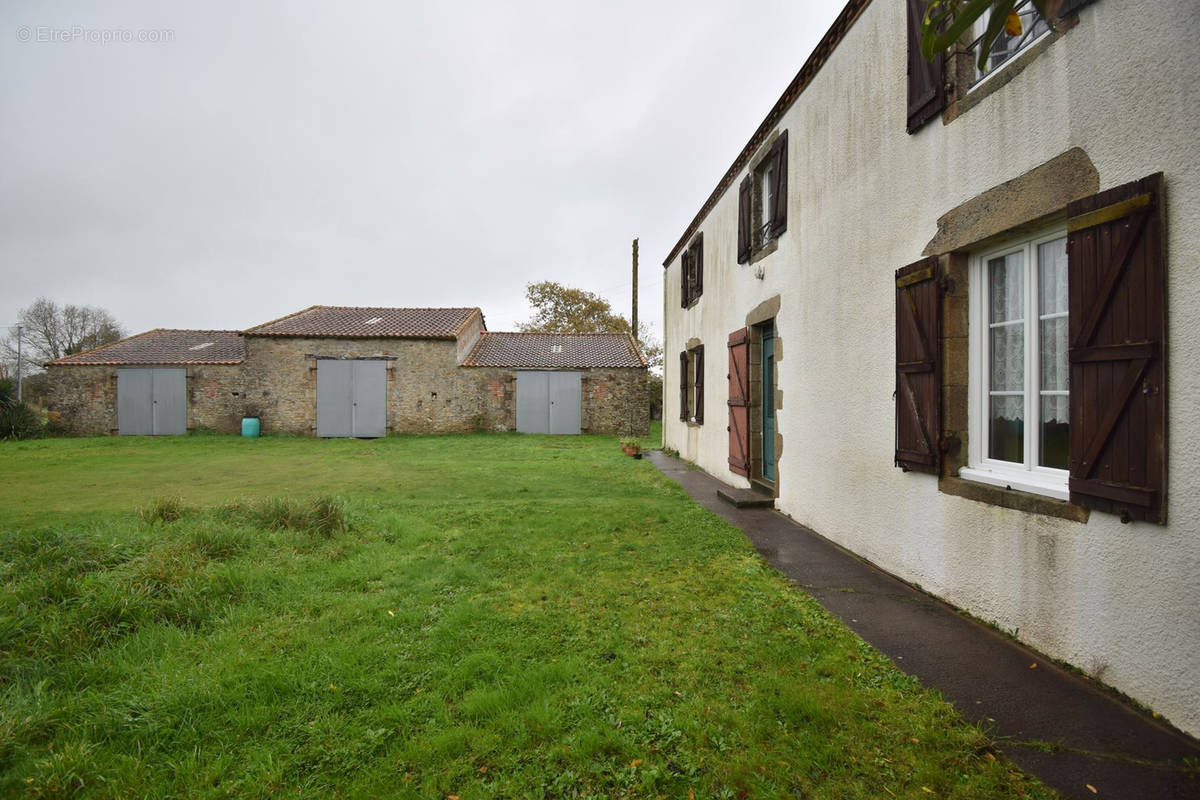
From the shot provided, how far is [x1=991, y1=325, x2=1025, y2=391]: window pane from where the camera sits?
297 centimetres

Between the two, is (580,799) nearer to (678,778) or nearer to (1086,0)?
(678,778)

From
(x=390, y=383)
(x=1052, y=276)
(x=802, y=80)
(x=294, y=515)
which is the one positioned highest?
(x=802, y=80)

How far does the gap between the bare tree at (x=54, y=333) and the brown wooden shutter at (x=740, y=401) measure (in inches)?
1840

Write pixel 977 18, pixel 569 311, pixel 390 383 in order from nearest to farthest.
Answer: pixel 977 18 < pixel 390 383 < pixel 569 311

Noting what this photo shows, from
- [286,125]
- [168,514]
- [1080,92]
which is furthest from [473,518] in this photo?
[286,125]

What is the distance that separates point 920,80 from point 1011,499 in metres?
3.03

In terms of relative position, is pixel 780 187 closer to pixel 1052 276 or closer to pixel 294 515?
pixel 1052 276

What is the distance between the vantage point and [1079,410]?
7.86 feet

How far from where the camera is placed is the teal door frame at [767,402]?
6957 millimetres

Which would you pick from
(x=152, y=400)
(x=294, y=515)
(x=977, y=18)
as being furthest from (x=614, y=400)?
(x=977, y=18)

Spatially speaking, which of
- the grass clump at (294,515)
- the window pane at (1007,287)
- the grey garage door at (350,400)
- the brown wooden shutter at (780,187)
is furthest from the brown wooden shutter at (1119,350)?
the grey garage door at (350,400)

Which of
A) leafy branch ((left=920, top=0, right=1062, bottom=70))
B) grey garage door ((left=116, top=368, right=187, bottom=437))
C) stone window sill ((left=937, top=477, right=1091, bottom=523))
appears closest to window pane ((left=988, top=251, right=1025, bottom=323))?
stone window sill ((left=937, top=477, right=1091, bottom=523))

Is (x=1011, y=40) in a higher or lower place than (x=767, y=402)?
higher

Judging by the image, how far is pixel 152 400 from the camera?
60.7 ft
